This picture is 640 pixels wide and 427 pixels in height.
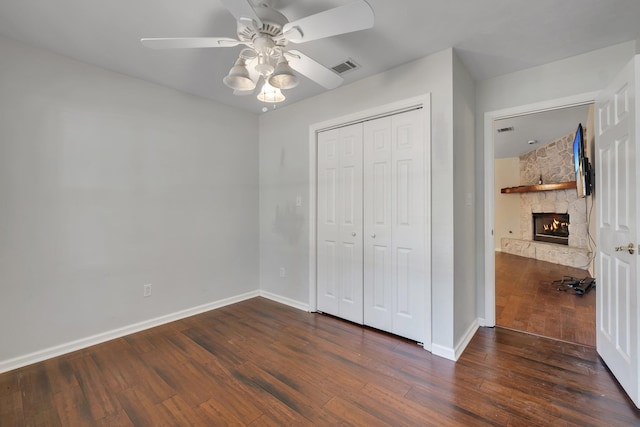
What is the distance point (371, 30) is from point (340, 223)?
1.78 m

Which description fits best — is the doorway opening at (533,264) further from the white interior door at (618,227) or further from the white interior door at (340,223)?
the white interior door at (340,223)

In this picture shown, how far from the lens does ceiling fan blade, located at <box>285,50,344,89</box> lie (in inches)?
67.0

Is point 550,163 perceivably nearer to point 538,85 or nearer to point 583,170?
point 583,170

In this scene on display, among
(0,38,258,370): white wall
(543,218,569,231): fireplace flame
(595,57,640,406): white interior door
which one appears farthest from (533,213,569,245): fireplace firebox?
(0,38,258,370): white wall

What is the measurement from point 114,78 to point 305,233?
244 centimetres

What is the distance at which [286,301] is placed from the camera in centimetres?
349

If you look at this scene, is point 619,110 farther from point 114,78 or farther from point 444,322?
point 114,78

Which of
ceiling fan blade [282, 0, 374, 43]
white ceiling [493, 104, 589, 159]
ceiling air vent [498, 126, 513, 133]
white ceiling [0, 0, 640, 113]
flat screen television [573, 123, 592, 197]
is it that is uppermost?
white ceiling [493, 104, 589, 159]

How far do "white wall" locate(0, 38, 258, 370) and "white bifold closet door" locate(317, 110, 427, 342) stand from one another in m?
1.31

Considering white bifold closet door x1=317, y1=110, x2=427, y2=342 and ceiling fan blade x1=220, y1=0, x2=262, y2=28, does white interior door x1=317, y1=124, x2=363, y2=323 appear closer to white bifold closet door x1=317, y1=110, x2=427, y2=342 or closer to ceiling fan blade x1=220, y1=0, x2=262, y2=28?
white bifold closet door x1=317, y1=110, x2=427, y2=342

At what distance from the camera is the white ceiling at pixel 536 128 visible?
4.28m

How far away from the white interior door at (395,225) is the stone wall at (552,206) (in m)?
4.98

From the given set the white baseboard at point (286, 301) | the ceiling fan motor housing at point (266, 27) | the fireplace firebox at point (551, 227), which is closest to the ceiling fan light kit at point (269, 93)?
the ceiling fan motor housing at point (266, 27)

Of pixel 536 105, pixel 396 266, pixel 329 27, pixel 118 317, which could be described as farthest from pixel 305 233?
pixel 536 105
